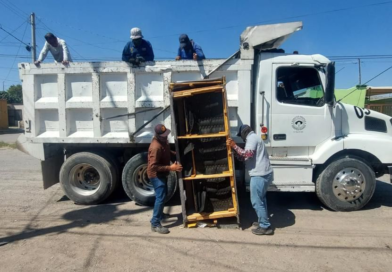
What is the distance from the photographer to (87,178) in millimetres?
5668

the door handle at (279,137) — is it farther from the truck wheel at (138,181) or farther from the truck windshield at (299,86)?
the truck wheel at (138,181)

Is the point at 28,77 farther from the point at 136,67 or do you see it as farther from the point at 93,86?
the point at 136,67

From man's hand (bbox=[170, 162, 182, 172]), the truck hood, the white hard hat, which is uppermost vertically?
the white hard hat

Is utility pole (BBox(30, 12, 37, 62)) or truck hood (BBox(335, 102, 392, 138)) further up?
utility pole (BBox(30, 12, 37, 62))

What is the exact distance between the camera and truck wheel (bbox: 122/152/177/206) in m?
5.25

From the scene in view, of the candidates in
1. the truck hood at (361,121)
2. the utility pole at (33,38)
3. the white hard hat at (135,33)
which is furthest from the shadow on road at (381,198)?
the utility pole at (33,38)

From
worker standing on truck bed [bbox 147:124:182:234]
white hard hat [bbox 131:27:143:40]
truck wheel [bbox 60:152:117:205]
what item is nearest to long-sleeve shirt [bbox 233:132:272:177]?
worker standing on truck bed [bbox 147:124:182:234]

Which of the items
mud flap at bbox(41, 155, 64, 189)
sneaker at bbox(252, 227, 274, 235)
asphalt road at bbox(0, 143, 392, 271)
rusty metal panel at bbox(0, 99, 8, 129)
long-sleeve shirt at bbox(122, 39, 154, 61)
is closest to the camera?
asphalt road at bbox(0, 143, 392, 271)

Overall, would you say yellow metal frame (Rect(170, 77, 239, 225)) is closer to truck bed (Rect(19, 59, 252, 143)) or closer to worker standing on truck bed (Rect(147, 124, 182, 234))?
worker standing on truck bed (Rect(147, 124, 182, 234))

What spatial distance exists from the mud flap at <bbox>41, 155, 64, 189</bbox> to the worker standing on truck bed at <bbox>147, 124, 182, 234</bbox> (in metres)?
2.48

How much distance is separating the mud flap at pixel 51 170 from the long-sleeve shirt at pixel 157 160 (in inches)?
98.3

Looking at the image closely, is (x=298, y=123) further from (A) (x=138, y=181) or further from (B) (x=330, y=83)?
(A) (x=138, y=181)

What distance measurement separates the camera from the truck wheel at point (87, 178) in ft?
17.7

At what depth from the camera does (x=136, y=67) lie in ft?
16.7
